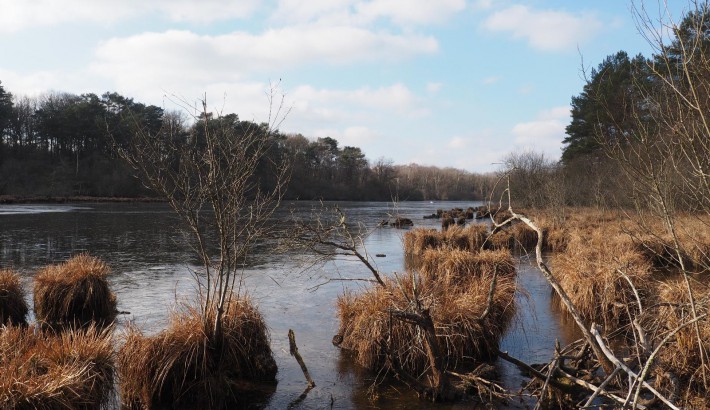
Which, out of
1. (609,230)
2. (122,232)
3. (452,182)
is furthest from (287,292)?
(452,182)

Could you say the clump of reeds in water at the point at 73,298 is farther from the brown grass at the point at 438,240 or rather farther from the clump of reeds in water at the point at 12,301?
the brown grass at the point at 438,240

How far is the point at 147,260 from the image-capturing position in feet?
58.9

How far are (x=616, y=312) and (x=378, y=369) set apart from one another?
489 centimetres

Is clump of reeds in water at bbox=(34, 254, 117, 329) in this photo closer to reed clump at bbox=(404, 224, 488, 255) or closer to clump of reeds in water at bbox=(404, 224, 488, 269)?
clump of reeds in water at bbox=(404, 224, 488, 269)

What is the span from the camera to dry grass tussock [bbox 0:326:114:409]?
15.7 feet

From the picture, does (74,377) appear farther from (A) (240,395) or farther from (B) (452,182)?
(B) (452,182)

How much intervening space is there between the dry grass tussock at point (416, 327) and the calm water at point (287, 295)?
0.35 m

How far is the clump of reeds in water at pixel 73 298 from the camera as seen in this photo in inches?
401

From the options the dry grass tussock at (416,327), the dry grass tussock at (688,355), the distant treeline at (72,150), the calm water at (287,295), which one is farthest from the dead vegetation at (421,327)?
the distant treeline at (72,150)

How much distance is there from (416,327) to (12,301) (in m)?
7.33

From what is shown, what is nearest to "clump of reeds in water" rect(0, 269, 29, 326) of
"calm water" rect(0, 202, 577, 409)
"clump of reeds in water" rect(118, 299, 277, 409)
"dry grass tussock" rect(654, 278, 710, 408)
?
"calm water" rect(0, 202, 577, 409)

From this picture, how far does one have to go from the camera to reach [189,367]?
21.9 ft

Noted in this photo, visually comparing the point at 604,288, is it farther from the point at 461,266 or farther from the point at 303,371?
the point at 303,371

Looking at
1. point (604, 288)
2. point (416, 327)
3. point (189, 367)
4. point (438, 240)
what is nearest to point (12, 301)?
point (189, 367)
